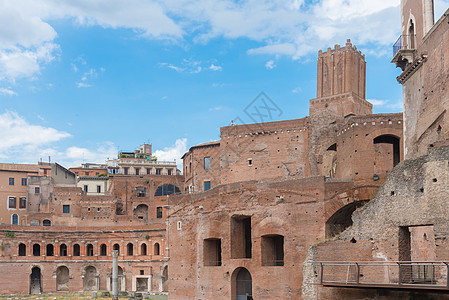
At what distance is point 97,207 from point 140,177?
625cm

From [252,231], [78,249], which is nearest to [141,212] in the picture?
[78,249]

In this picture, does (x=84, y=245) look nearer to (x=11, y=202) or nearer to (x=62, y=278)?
(x=62, y=278)

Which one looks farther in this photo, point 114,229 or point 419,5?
point 114,229

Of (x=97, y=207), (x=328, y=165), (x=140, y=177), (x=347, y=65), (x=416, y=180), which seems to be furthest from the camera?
(x=140, y=177)

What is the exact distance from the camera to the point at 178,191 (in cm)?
5906

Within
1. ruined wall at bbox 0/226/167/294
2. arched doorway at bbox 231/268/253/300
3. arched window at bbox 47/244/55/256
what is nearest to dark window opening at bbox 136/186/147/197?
ruined wall at bbox 0/226/167/294

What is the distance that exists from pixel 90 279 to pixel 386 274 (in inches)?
1509

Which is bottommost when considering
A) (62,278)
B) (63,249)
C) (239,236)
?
(62,278)

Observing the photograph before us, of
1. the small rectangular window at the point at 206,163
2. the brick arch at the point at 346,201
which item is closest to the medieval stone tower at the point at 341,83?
the brick arch at the point at 346,201

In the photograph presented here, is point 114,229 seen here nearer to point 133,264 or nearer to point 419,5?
point 133,264

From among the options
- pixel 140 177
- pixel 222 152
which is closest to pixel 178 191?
pixel 140 177

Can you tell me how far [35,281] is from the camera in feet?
169

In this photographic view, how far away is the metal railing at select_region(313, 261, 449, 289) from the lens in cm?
1734

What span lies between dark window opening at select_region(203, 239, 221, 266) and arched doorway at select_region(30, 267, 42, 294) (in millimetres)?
25294
